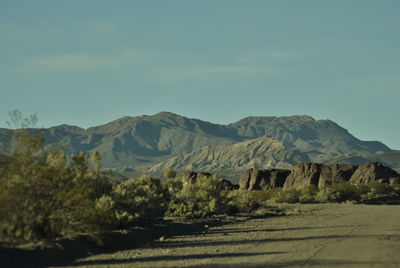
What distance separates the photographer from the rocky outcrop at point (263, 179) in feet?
300

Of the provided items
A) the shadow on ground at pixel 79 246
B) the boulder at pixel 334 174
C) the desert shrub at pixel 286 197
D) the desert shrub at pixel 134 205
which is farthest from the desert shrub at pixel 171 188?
the boulder at pixel 334 174

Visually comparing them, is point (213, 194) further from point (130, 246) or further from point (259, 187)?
point (259, 187)

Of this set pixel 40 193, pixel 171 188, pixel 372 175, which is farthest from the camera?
pixel 372 175

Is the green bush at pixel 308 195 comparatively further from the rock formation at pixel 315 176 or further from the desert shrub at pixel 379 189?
the rock formation at pixel 315 176

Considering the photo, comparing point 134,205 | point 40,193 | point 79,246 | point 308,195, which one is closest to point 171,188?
point 134,205

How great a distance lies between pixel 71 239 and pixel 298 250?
835cm

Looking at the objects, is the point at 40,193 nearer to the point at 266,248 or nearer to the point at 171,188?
the point at 266,248

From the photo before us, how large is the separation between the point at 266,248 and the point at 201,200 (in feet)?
52.7

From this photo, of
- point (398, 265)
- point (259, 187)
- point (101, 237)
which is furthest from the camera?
point (259, 187)

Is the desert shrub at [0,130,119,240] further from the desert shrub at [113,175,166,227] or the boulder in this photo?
the boulder

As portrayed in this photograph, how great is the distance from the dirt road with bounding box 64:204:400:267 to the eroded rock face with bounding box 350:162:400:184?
5628 centimetres

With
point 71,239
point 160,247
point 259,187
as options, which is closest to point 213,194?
point 160,247

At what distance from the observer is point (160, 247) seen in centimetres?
2331

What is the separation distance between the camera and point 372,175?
8919 cm
